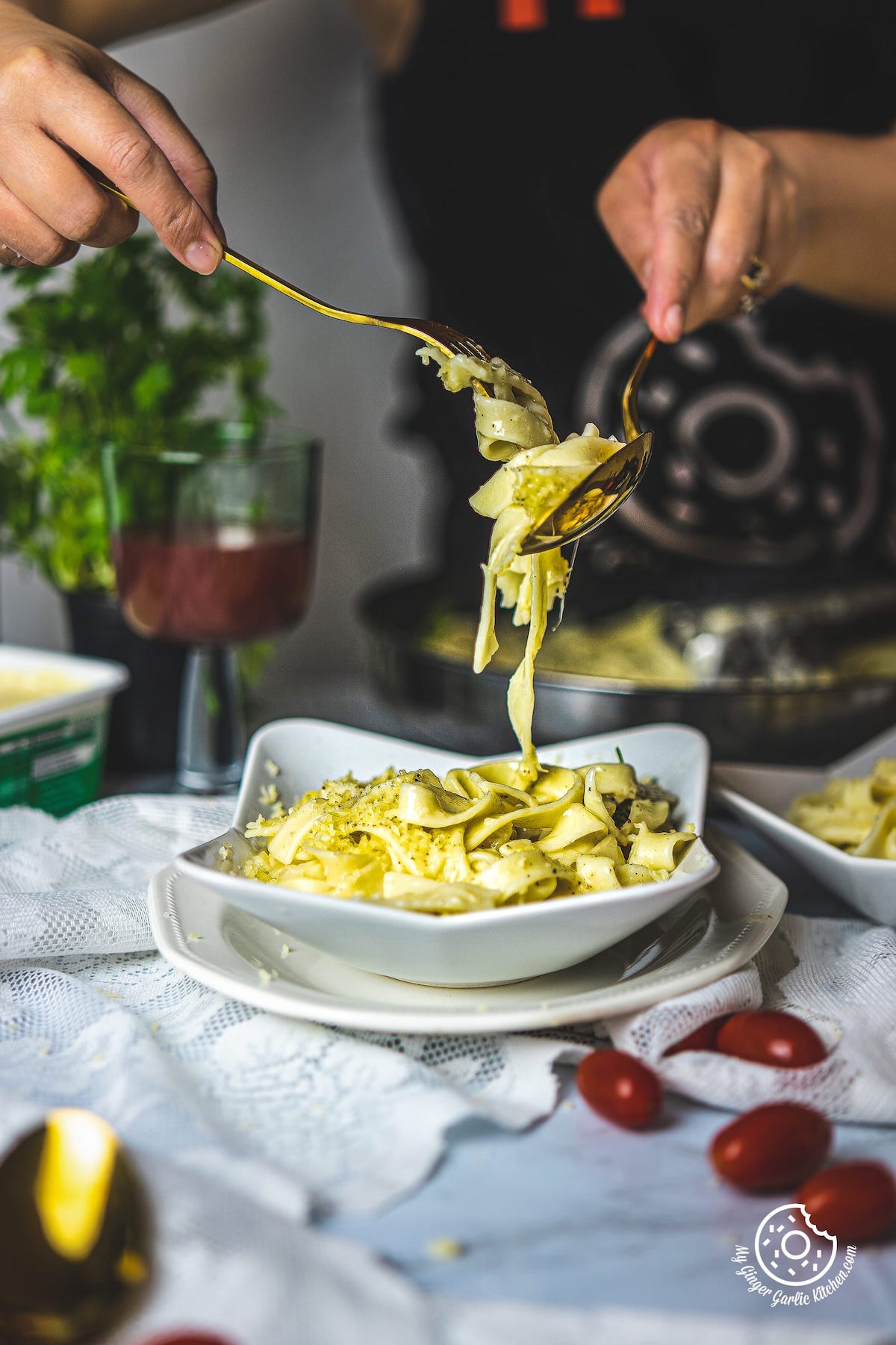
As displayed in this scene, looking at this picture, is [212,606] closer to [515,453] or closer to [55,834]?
[55,834]

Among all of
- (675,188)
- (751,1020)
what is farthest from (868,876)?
(675,188)

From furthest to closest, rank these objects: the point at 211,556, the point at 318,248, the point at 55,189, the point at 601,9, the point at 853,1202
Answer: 1. the point at 318,248
2. the point at 601,9
3. the point at 211,556
4. the point at 55,189
5. the point at 853,1202

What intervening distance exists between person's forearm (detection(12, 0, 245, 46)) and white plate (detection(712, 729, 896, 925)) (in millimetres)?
1167

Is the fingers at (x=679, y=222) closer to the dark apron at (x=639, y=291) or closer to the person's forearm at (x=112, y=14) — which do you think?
the dark apron at (x=639, y=291)

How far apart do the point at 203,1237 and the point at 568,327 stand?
1.69 m

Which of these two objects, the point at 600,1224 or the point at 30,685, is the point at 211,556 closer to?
the point at 30,685

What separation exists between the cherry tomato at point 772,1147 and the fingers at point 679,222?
0.80m

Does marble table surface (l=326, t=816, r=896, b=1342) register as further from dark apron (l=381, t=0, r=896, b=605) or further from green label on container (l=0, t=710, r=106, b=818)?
dark apron (l=381, t=0, r=896, b=605)

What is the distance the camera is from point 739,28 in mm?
1895

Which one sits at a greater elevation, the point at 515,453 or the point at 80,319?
the point at 80,319

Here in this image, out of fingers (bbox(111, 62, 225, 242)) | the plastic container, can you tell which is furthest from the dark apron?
fingers (bbox(111, 62, 225, 242))

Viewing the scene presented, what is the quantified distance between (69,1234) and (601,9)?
1866 mm

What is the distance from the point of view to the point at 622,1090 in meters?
0.83

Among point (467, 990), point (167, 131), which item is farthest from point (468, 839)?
point (167, 131)
